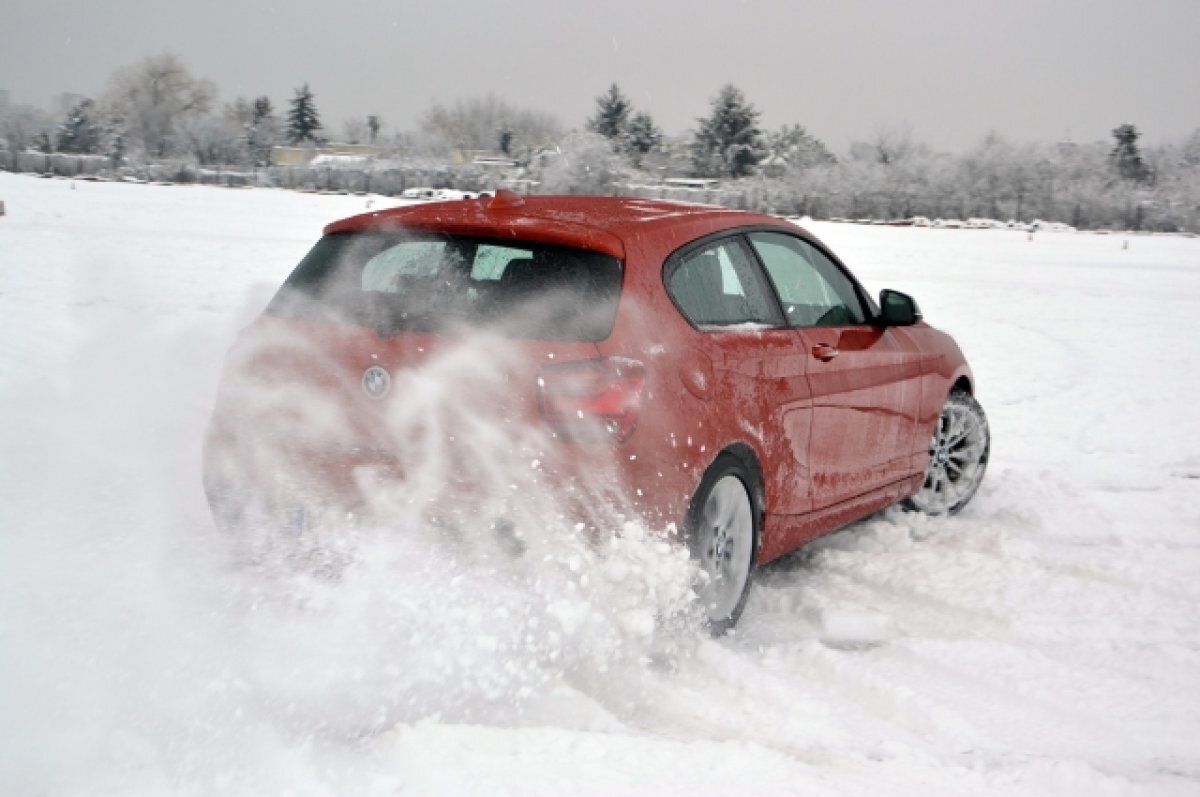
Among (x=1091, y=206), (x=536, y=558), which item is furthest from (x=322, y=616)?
(x=1091, y=206)

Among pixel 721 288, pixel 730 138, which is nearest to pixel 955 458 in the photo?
pixel 721 288

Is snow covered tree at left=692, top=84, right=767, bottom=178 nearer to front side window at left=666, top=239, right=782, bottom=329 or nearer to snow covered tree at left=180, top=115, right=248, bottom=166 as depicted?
snow covered tree at left=180, top=115, right=248, bottom=166

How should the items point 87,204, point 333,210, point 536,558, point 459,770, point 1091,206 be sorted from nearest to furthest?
point 459,770 < point 536,558 < point 87,204 < point 333,210 < point 1091,206

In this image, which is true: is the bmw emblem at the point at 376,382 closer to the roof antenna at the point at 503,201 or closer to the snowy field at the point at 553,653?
the snowy field at the point at 553,653

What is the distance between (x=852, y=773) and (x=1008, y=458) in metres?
5.24

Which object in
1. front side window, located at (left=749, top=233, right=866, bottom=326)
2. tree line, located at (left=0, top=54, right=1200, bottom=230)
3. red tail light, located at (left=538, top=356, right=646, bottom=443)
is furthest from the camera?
tree line, located at (left=0, top=54, right=1200, bottom=230)

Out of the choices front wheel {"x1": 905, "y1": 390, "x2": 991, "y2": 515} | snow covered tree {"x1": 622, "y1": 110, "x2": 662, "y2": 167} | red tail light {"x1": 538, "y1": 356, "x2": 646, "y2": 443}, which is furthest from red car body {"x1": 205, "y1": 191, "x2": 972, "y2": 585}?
snow covered tree {"x1": 622, "y1": 110, "x2": 662, "y2": 167}

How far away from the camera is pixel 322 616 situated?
4.06 metres

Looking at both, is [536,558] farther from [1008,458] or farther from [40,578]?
[1008,458]

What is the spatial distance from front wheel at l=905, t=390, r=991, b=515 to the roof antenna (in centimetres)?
296

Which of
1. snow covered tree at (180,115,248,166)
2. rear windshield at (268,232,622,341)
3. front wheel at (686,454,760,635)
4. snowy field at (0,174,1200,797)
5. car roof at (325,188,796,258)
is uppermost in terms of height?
snow covered tree at (180,115,248,166)

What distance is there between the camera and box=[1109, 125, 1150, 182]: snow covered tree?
9594 centimetres

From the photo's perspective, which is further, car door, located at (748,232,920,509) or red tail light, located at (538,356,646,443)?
car door, located at (748,232,920,509)

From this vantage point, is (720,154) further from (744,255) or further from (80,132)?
(744,255)
